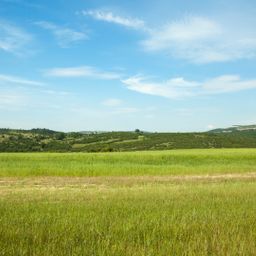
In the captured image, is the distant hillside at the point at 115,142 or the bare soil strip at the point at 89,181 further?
the distant hillside at the point at 115,142

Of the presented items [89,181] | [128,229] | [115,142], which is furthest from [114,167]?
[115,142]

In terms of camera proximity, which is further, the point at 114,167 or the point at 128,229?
the point at 114,167

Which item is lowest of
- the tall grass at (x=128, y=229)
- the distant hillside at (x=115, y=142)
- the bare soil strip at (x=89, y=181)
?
the bare soil strip at (x=89, y=181)

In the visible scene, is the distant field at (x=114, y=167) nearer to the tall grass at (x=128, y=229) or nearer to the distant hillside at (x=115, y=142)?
the tall grass at (x=128, y=229)

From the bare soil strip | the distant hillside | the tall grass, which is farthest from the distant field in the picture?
the distant hillside

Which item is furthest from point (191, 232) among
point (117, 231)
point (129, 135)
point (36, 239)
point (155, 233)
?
point (129, 135)

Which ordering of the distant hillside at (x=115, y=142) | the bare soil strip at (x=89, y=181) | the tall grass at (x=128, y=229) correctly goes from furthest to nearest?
the distant hillside at (x=115, y=142) < the bare soil strip at (x=89, y=181) < the tall grass at (x=128, y=229)

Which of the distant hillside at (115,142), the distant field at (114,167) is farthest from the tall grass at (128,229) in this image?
the distant hillside at (115,142)

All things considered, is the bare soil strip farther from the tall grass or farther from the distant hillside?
the distant hillside

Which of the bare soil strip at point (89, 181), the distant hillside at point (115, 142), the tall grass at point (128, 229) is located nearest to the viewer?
the tall grass at point (128, 229)

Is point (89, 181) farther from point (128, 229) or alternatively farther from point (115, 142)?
point (115, 142)

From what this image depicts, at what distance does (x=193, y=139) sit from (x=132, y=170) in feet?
264

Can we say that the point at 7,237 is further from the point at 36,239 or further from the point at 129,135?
the point at 129,135

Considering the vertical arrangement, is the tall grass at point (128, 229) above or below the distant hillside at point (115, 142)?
below
